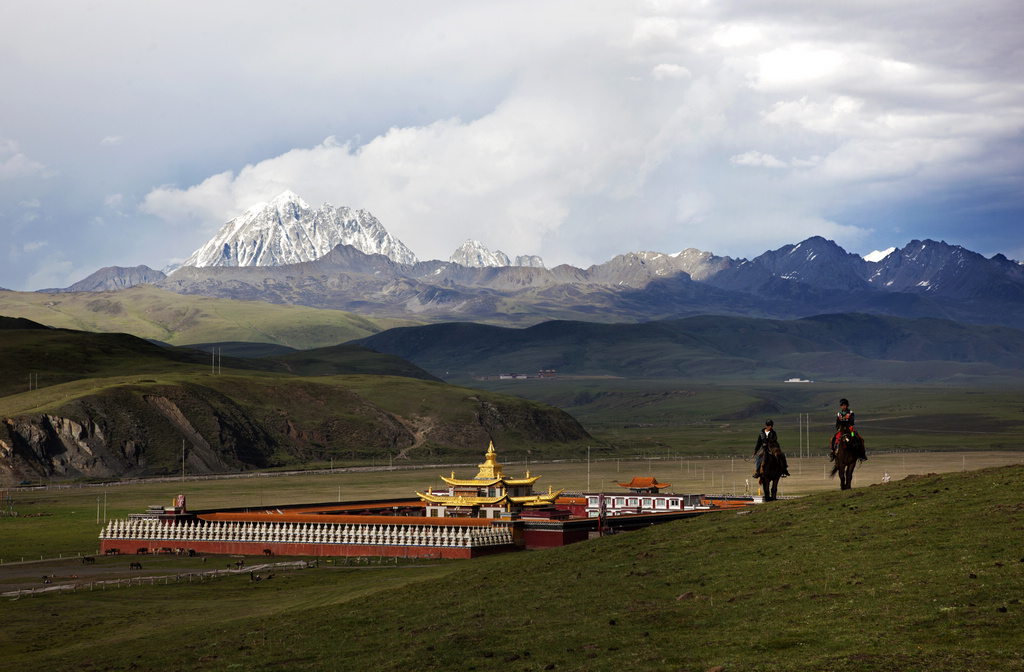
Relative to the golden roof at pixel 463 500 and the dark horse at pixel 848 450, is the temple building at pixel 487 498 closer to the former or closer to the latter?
the golden roof at pixel 463 500

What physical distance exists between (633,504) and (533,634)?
66689 millimetres

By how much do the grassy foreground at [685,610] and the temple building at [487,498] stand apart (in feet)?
105

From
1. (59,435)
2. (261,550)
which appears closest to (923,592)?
(261,550)

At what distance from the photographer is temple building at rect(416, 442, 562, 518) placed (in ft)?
298

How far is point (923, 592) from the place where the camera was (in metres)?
31.9

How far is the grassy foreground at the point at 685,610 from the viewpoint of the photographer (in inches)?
1161

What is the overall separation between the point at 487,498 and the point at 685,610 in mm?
55412

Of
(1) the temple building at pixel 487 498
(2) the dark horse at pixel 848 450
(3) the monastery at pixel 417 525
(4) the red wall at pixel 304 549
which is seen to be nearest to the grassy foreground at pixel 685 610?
(2) the dark horse at pixel 848 450

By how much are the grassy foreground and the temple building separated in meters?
31.9

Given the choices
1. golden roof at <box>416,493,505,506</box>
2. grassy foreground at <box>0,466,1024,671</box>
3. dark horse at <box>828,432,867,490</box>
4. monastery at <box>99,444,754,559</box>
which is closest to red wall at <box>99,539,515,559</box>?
monastery at <box>99,444,754,559</box>

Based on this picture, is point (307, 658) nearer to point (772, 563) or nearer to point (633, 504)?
point (772, 563)

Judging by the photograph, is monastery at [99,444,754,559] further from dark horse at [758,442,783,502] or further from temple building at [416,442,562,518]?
dark horse at [758,442,783,502]

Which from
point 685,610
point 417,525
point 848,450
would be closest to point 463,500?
point 417,525

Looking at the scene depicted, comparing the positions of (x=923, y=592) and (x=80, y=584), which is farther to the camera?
(x=80, y=584)
